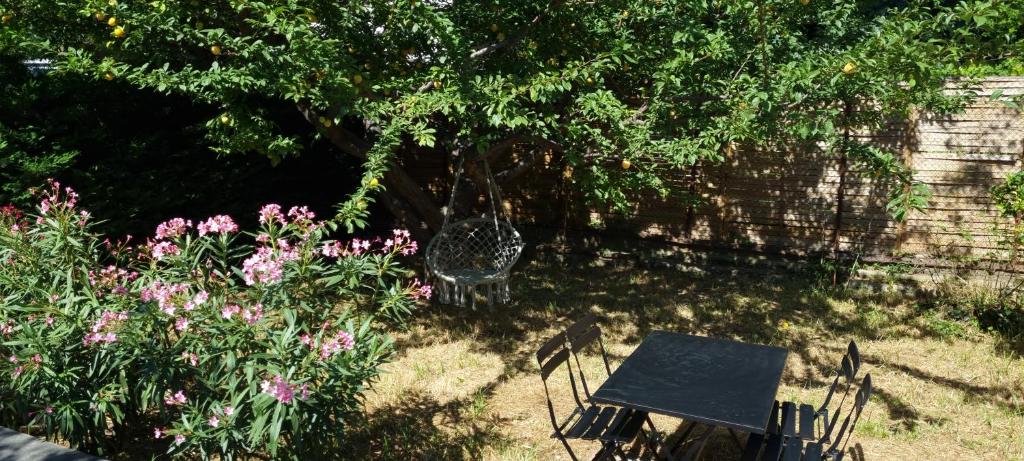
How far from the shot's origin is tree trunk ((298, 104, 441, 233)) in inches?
249

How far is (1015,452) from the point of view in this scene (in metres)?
3.95

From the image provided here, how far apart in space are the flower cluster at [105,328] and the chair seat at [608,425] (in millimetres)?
1960

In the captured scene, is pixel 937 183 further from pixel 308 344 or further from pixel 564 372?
pixel 308 344

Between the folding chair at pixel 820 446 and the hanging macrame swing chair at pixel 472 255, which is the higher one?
the folding chair at pixel 820 446

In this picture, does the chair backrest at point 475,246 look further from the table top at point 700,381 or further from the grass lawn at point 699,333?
the table top at point 700,381

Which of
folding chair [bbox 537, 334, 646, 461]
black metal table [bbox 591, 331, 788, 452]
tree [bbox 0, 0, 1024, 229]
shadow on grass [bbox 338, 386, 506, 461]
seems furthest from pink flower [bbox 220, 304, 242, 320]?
black metal table [bbox 591, 331, 788, 452]

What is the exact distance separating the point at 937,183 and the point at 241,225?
668cm

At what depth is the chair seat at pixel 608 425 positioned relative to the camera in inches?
126

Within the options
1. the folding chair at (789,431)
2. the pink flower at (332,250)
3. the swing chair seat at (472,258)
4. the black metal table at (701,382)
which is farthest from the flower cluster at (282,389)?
the swing chair seat at (472,258)

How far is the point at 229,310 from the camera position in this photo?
2.90 metres

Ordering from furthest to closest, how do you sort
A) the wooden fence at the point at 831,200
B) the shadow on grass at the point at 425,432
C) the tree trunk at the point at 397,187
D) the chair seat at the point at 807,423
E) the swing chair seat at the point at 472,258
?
the wooden fence at the point at 831,200
the tree trunk at the point at 397,187
the swing chair seat at the point at 472,258
the shadow on grass at the point at 425,432
the chair seat at the point at 807,423

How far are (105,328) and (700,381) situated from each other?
255 centimetres

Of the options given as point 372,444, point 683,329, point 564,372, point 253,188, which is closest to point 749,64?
point 683,329

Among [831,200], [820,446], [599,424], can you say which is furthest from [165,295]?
[831,200]
